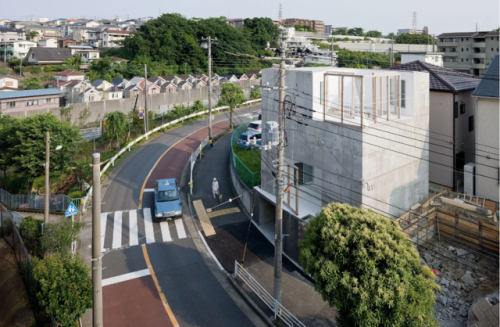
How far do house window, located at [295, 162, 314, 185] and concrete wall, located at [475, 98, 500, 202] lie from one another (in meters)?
10.2

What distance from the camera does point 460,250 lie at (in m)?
19.6

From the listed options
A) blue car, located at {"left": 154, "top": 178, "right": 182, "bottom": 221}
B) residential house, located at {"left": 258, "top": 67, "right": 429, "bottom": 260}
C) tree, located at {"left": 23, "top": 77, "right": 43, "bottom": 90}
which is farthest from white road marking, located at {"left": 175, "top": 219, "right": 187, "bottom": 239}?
tree, located at {"left": 23, "top": 77, "right": 43, "bottom": 90}

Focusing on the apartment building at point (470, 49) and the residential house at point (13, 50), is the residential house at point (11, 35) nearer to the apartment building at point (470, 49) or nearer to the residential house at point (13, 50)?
the residential house at point (13, 50)

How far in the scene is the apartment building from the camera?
61.1 metres

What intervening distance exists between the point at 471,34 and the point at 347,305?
218ft

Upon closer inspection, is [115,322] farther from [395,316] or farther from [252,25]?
[252,25]

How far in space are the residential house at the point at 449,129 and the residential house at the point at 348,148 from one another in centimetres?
360

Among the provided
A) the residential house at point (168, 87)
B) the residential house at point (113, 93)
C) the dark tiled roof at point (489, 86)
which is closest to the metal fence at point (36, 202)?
the dark tiled roof at point (489, 86)

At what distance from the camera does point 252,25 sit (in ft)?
352

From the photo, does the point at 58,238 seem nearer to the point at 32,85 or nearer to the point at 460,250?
the point at 460,250

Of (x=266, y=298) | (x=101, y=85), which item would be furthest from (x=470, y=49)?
(x=266, y=298)

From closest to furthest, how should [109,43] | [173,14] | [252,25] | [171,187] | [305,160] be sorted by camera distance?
[305,160] → [171,187] → [173,14] → [252,25] → [109,43]

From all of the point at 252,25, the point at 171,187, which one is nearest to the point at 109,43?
the point at 252,25

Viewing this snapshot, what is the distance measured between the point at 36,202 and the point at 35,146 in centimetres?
422
